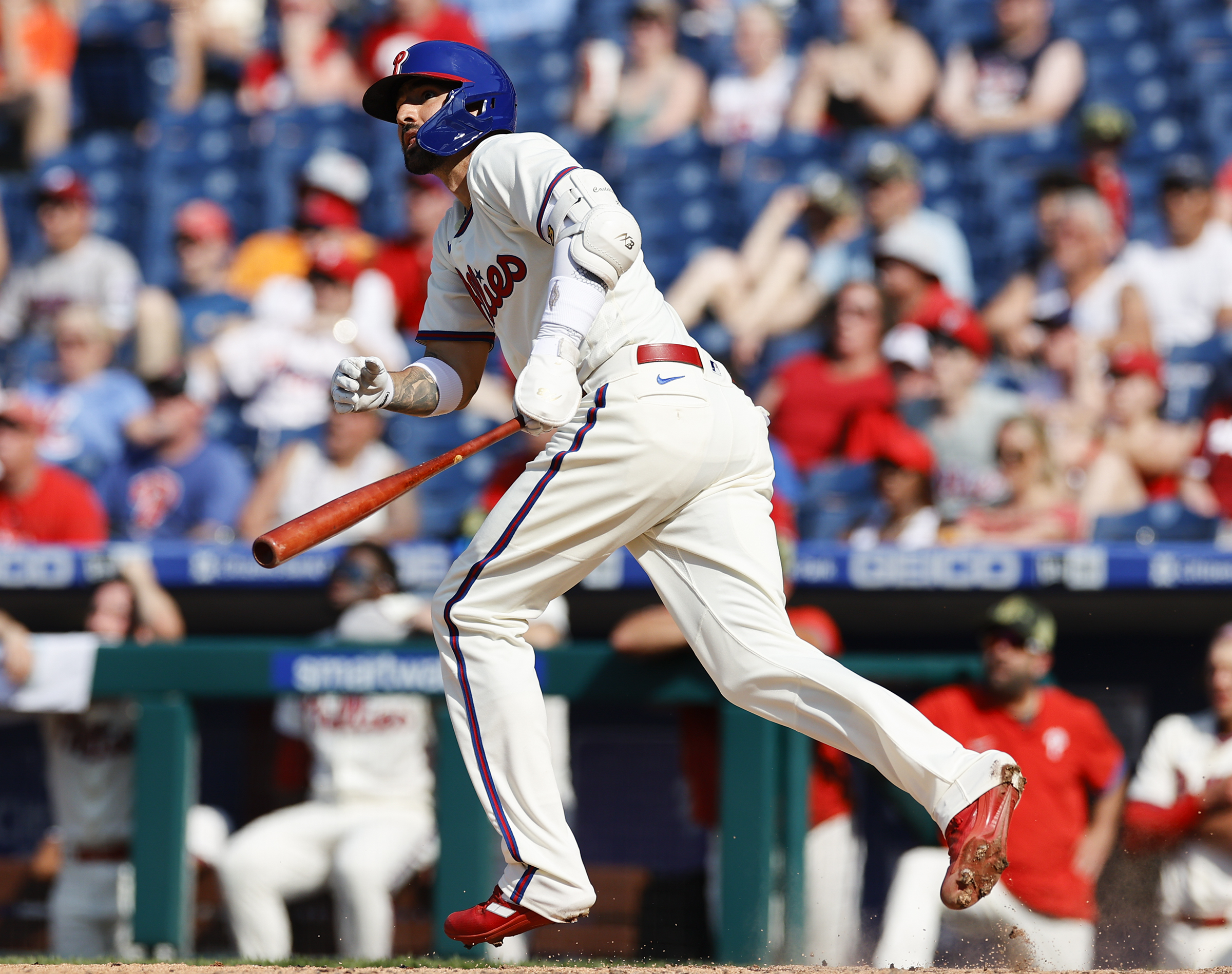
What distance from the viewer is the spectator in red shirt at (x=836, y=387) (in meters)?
5.76

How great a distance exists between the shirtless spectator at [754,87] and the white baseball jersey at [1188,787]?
4.26 m

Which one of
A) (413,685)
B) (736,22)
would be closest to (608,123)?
(736,22)

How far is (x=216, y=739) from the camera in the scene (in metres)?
4.07

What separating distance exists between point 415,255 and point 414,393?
13.4 feet

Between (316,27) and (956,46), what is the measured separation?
3.61 meters

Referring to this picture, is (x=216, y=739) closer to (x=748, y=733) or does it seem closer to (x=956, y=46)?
(x=748, y=733)

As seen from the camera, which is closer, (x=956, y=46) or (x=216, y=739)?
(x=216, y=739)

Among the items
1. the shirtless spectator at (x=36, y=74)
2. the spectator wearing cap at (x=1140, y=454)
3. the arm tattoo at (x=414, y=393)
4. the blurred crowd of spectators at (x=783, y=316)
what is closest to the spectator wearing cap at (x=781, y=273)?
the blurred crowd of spectators at (x=783, y=316)

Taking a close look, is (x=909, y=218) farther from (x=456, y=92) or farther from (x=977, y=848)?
(x=977, y=848)

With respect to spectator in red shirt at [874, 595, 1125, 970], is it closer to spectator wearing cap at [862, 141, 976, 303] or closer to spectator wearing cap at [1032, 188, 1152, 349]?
spectator wearing cap at [1032, 188, 1152, 349]

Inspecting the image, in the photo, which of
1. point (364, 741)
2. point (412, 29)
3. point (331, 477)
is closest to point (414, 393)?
point (364, 741)

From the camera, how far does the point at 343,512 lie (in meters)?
2.59

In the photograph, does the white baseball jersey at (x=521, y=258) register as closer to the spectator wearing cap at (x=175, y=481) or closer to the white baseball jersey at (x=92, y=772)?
the white baseball jersey at (x=92, y=772)

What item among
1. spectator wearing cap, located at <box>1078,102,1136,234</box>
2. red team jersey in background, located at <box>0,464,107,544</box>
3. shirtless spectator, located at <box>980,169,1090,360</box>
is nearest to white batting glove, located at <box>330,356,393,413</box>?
red team jersey in background, located at <box>0,464,107,544</box>
